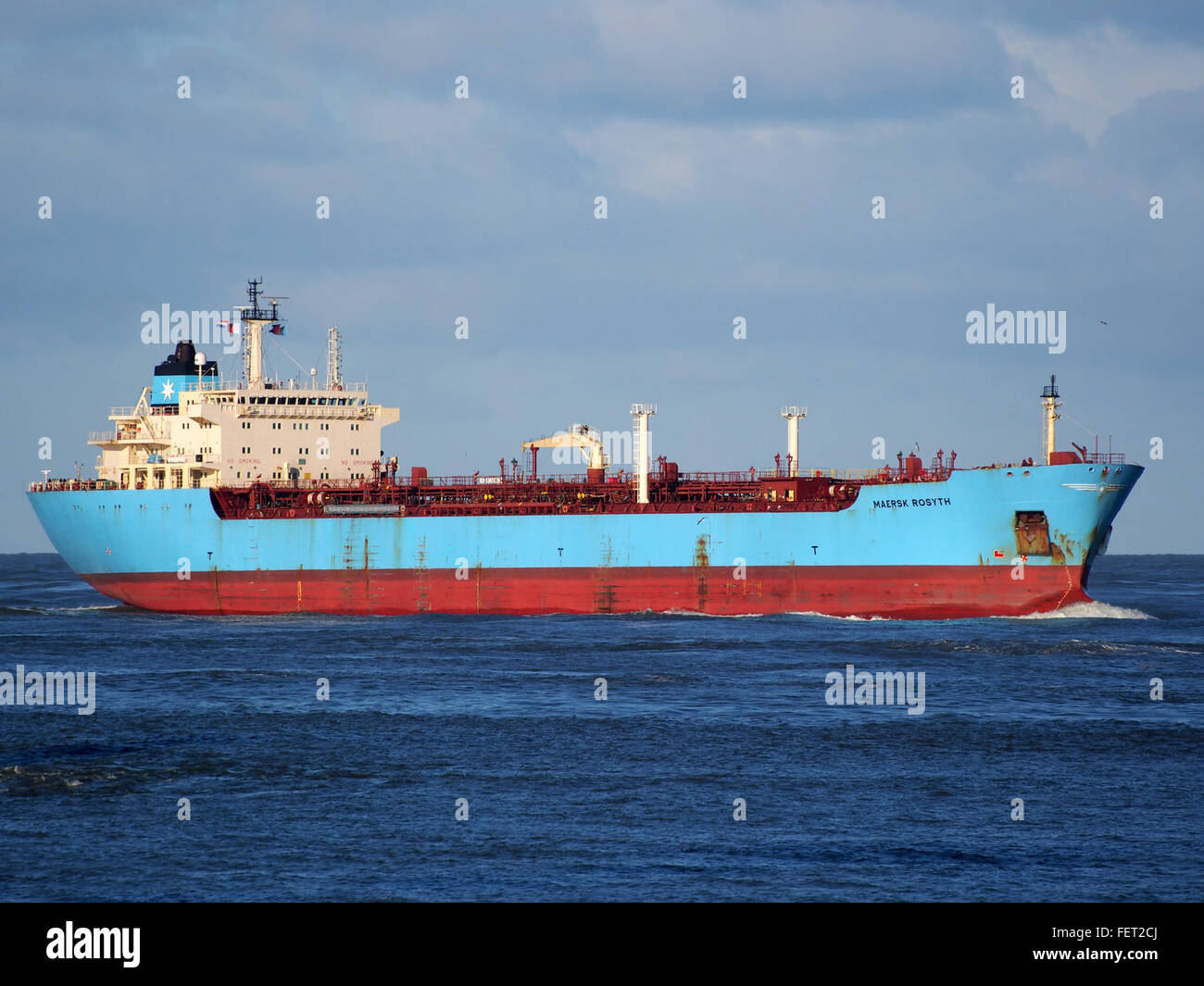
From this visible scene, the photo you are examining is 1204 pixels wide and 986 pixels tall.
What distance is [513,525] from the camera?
43.5 metres

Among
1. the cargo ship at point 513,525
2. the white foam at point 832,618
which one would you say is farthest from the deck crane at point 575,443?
the white foam at point 832,618

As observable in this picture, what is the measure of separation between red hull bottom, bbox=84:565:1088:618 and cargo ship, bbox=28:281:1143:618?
0.06 meters

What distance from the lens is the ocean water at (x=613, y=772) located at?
48.5 ft

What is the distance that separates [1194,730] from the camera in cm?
2336

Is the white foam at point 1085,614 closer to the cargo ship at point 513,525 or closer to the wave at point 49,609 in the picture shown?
the cargo ship at point 513,525

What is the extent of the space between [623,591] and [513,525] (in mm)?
4305

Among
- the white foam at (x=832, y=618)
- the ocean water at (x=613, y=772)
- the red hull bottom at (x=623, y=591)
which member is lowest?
the ocean water at (x=613, y=772)

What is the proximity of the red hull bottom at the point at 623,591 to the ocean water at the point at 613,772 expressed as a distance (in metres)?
3.59

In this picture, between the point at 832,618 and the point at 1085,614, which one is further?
the point at 832,618

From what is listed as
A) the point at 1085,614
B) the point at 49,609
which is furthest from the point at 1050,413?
the point at 49,609

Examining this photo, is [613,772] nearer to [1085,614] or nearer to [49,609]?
[1085,614]

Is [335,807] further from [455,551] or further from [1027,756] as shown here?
[455,551]

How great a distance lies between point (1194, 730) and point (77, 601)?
51540 mm

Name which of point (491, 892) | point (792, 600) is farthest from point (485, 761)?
point (792, 600)
